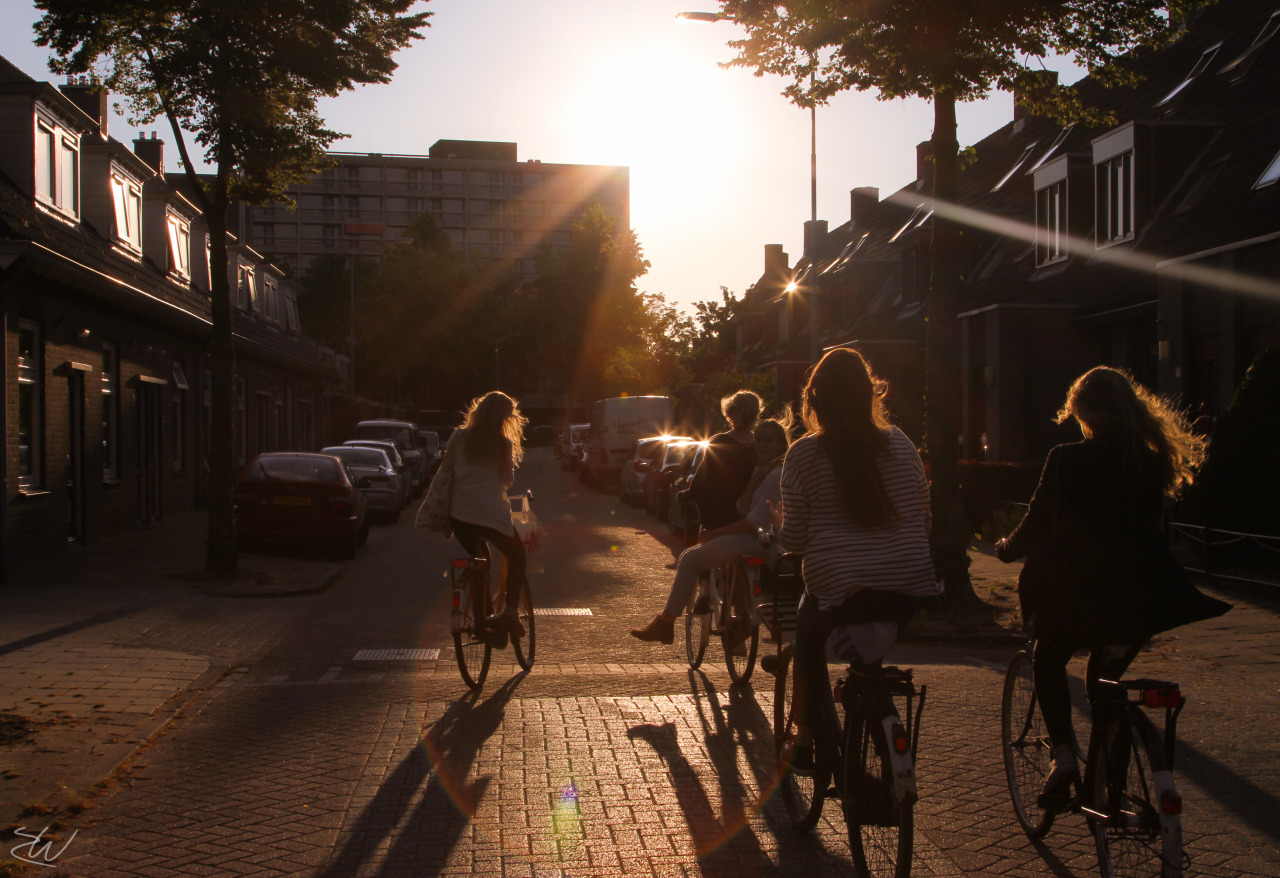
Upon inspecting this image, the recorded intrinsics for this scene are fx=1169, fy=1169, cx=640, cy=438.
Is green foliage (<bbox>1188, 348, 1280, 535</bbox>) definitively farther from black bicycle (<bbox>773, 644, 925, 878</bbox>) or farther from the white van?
the white van

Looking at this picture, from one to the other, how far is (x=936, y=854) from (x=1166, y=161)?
17887 mm

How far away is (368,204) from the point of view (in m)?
107

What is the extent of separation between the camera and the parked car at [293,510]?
15711 millimetres

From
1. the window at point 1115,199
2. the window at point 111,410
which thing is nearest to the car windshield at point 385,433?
the window at point 111,410

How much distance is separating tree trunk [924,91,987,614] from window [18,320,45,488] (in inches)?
429

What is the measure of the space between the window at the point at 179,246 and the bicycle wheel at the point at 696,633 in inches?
736

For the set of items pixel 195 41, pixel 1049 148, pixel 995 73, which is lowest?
pixel 995 73

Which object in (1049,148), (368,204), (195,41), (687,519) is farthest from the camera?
(368,204)

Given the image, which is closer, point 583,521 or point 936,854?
point 936,854

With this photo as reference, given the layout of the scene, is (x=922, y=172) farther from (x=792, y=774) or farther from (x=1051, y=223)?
(x=792, y=774)

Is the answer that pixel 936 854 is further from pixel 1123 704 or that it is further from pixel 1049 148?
pixel 1049 148

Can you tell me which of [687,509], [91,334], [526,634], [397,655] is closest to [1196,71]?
[687,509]

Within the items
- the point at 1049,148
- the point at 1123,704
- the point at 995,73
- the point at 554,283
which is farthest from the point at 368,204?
the point at 1123,704

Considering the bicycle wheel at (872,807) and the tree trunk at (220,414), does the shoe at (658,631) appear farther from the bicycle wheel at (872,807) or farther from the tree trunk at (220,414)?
the tree trunk at (220,414)
